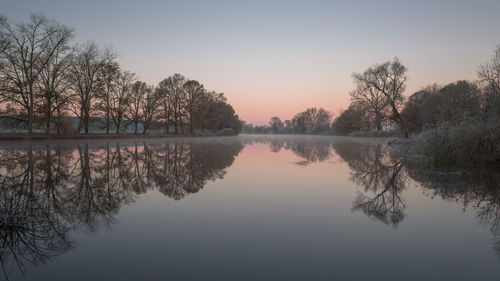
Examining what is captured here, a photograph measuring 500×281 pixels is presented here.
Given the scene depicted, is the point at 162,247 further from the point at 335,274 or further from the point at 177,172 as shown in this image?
the point at 177,172

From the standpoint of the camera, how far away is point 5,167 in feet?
29.7

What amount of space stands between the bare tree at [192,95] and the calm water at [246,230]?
44.9m

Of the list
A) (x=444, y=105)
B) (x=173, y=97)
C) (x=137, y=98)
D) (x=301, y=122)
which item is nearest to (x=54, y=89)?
(x=137, y=98)

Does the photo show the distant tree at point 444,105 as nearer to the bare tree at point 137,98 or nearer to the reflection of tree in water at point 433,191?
the reflection of tree in water at point 433,191

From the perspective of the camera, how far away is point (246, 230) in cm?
383

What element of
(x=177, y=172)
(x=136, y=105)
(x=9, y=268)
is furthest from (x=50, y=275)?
(x=136, y=105)

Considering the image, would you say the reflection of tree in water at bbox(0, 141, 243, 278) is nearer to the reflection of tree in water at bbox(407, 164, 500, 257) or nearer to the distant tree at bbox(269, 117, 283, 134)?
the reflection of tree in water at bbox(407, 164, 500, 257)

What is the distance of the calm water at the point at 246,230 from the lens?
2.69 m

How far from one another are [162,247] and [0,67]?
31.2 meters

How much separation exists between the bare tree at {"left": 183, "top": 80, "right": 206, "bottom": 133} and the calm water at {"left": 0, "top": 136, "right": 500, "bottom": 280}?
4491cm

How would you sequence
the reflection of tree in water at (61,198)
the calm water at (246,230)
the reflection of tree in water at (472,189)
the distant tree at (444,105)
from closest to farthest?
the calm water at (246,230) < the reflection of tree in water at (61,198) < the reflection of tree in water at (472,189) < the distant tree at (444,105)

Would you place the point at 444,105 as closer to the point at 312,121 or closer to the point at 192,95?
the point at 192,95

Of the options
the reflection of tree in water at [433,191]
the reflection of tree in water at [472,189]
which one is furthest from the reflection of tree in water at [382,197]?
the reflection of tree in water at [472,189]

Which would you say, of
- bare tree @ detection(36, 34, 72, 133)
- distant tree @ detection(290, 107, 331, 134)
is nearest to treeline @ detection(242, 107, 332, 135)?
distant tree @ detection(290, 107, 331, 134)
